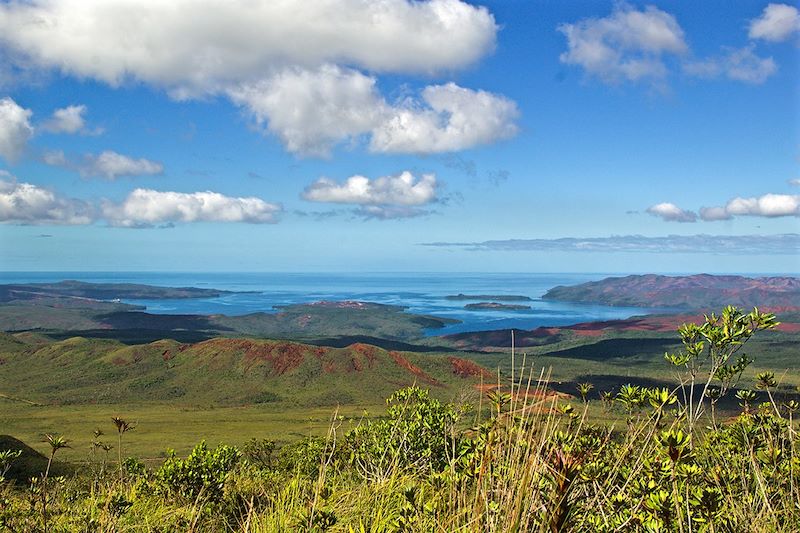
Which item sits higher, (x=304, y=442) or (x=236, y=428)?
(x=304, y=442)

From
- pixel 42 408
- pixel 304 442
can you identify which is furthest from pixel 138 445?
pixel 304 442

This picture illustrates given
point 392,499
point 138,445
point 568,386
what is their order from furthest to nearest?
point 568,386, point 138,445, point 392,499

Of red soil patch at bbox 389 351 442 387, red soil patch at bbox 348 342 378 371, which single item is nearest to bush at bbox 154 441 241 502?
red soil patch at bbox 389 351 442 387

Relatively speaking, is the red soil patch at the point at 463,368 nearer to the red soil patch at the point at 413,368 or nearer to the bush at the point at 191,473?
the red soil patch at the point at 413,368

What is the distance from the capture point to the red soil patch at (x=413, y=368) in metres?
99.0

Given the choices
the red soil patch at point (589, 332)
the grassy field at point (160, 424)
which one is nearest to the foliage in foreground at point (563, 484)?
the grassy field at point (160, 424)

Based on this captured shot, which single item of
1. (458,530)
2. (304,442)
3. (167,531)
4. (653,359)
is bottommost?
(653,359)

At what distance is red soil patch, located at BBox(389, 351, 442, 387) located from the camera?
98975 mm

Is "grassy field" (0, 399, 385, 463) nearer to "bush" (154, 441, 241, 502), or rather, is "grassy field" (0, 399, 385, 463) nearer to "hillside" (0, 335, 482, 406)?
"hillside" (0, 335, 482, 406)

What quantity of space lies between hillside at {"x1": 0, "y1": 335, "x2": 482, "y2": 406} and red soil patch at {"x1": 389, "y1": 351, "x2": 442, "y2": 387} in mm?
191

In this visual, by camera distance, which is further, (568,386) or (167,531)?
(568,386)

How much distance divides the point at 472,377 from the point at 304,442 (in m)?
85.0

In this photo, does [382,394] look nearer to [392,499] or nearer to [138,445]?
[138,445]

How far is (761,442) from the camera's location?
23.1ft
